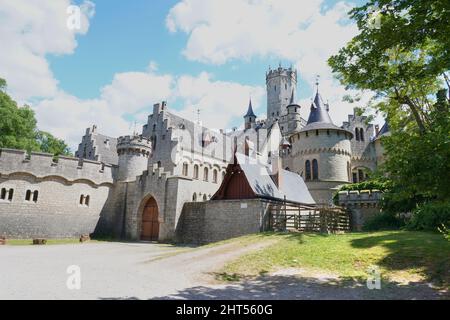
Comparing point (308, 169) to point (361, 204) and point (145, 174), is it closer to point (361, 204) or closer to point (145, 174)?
point (361, 204)

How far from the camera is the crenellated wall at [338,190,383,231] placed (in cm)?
2500

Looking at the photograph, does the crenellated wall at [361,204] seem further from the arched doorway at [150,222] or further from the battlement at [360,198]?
the arched doorway at [150,222]

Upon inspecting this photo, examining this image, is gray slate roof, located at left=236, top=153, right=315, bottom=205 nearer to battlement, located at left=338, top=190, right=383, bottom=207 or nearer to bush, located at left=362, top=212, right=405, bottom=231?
battlement, located at left=338, top=190, right=383, bottom=207

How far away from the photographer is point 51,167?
25.5 metres

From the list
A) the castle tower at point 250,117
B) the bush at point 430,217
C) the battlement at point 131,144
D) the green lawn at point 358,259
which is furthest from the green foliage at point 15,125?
the castle tower at point 250,117

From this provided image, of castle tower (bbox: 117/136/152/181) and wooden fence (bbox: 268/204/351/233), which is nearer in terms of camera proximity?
wooden fence (bbox: 268/204/351/233)

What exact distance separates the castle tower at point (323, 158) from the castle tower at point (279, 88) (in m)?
46.0

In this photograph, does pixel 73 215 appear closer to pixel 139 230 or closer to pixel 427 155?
pixel 139 230

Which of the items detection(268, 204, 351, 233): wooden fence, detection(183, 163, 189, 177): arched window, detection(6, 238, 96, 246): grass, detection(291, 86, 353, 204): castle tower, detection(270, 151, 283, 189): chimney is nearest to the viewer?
detection(268, 204, 351, 233): wooden fence

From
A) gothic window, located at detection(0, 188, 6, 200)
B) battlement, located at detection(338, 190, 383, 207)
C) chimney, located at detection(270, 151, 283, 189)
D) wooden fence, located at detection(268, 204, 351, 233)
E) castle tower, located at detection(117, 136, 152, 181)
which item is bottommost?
wooden fence, located at detection(268, 204, 351, 233)

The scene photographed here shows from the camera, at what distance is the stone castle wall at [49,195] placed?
2352 centimetres

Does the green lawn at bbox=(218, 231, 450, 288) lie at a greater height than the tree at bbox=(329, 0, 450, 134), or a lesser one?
lesser

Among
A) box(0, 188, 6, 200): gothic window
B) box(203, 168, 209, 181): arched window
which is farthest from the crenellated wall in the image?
box(0, 188, 6, 200): gothic window

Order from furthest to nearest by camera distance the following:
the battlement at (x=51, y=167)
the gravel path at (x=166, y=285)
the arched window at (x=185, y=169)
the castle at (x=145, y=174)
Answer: the arched window at (x=185, y=169) → the castle at (x=145, y=174) → the battlement at (x=51, y=167) → the gravel path at (x=166, y=285)
